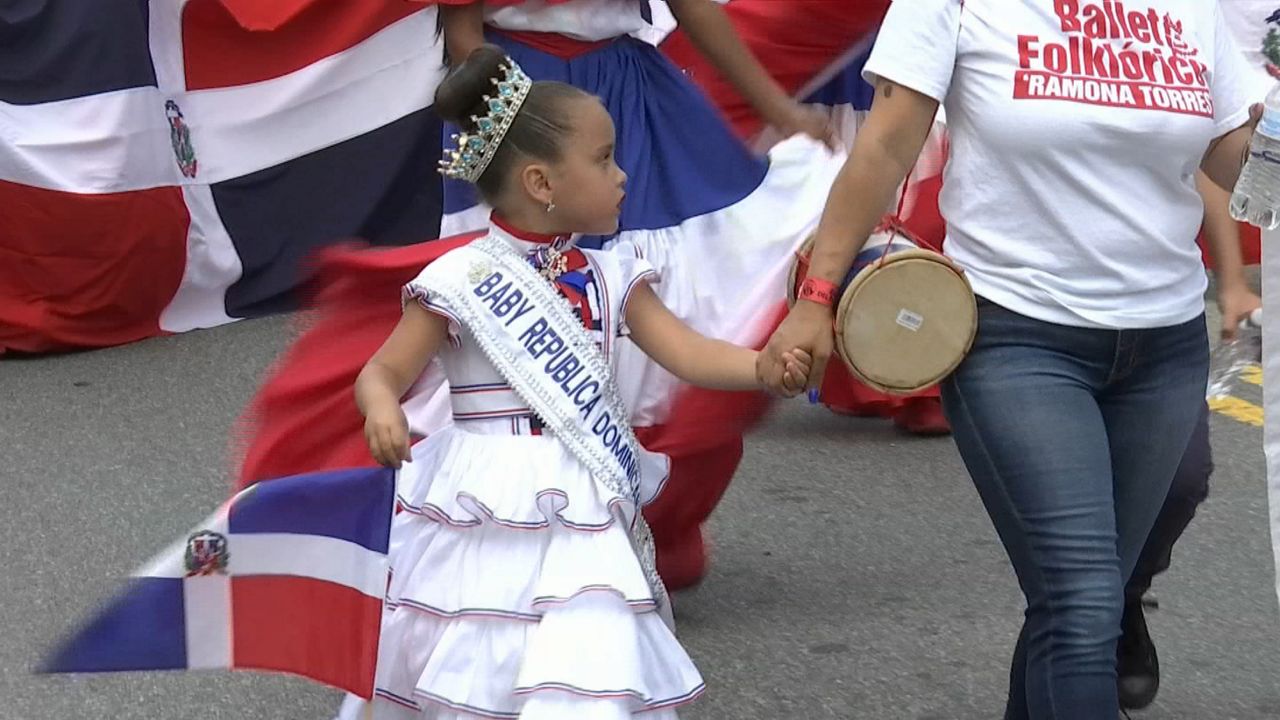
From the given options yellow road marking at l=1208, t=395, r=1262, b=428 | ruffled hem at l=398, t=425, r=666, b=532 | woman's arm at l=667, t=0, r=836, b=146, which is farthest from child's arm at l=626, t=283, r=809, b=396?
yellow road marking at l=1208, t=395, r=1262, b=428

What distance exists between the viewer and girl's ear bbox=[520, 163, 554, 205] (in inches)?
108

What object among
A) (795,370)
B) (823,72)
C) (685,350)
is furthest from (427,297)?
(823,72)

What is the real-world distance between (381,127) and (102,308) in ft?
4.08

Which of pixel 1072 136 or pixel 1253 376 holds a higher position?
pixel 1072 136

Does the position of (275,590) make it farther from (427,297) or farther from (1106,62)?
(1106,62)

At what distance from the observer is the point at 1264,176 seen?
255 cm

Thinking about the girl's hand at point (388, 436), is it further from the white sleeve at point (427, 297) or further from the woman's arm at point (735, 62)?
the woman's arm at point (735, 62)

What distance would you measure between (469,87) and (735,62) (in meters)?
1.14

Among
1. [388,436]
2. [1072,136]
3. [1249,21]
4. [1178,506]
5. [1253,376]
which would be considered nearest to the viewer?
[1072,136]

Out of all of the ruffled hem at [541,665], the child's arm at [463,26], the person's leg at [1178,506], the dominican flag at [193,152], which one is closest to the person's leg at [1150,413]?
the person's leg at [1178,506]

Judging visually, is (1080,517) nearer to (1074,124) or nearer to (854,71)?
(1074,124)

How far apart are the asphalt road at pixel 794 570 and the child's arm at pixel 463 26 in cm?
133

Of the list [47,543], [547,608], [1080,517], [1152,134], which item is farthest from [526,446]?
[47,543]

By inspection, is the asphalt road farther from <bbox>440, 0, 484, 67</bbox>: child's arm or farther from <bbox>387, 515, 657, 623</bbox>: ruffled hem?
<bbox>440, 0, 484, 67</bbox>: child's arm
